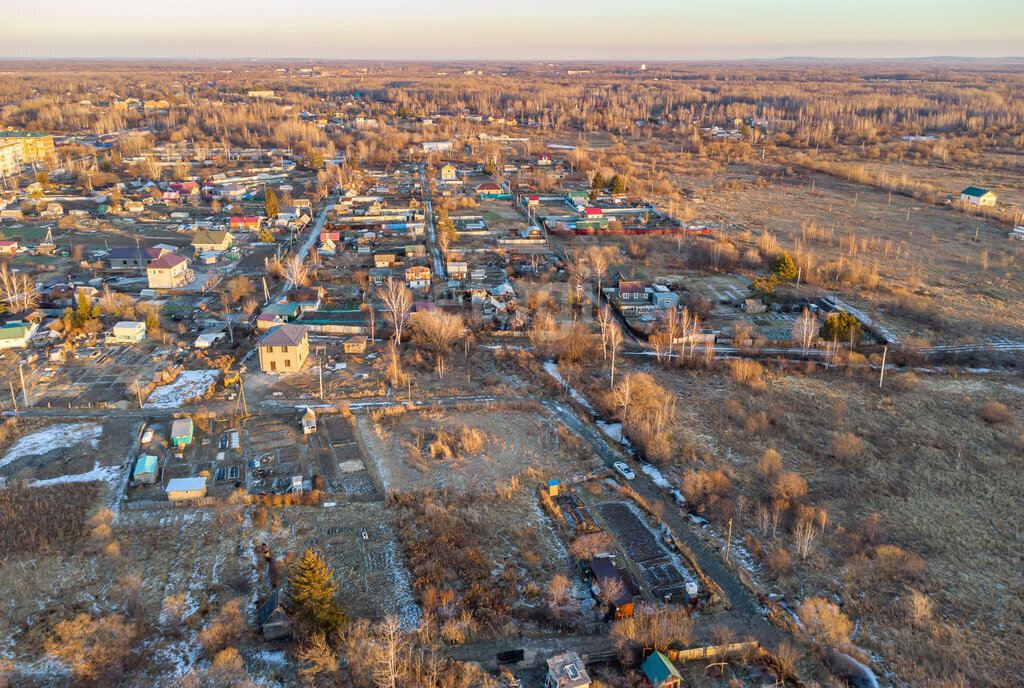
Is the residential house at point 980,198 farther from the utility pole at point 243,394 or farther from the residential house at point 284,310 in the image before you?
the utility pole at point 243,394

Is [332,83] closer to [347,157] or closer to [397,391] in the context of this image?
[347,157]

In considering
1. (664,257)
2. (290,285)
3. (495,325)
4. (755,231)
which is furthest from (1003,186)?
(290,285)

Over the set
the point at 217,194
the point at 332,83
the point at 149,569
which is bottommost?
the point at 149,569

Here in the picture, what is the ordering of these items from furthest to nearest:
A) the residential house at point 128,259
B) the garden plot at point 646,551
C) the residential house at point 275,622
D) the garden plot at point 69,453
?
the residential house at point 128,259
the garden plot at point 69,453
the garden plot at point 646,551
the residential house at point 275,622

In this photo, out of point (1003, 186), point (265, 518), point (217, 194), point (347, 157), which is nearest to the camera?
point (265, 518)

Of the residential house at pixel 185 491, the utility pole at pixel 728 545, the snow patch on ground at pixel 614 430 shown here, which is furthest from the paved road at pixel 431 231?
the utility pole at pixel 728 545

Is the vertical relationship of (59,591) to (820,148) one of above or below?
below

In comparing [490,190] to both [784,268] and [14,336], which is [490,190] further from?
[14,336]

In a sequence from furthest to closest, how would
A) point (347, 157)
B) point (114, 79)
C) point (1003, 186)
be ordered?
1. point (114, 79)
2. point (347, 157)
3. point (1003, 186)
